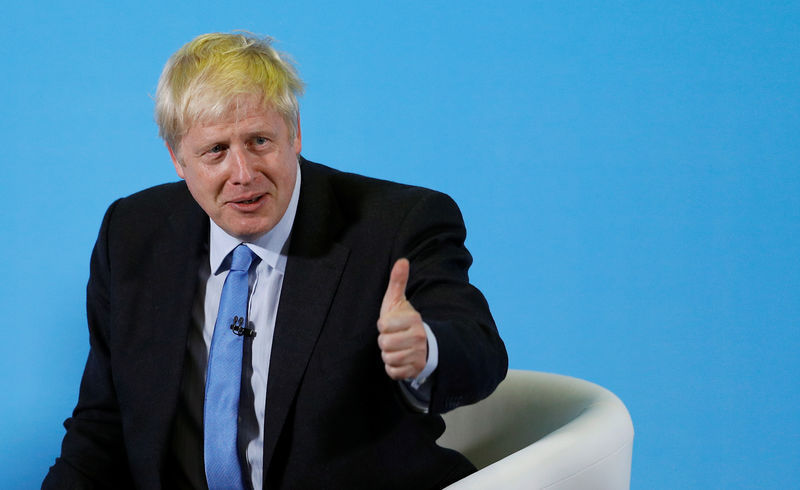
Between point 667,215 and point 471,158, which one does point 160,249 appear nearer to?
point 471,158

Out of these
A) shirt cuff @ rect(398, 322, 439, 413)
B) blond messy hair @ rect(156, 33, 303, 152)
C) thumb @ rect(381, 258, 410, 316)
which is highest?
blond messy hair @ rect(156, 33, 303, 152)

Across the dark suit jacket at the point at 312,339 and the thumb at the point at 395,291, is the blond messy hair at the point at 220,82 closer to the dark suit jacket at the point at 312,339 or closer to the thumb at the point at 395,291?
the dark suit jacket at the point at 312,339

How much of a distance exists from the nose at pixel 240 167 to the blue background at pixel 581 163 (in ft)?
4.13

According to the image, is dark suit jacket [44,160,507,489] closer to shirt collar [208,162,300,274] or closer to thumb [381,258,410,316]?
shirt collar [208,162,300,274]

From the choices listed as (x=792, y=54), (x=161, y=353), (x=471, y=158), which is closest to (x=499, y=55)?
(x=471, y=158)

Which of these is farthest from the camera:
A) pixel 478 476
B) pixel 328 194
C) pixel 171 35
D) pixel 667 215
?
pixel 667 215

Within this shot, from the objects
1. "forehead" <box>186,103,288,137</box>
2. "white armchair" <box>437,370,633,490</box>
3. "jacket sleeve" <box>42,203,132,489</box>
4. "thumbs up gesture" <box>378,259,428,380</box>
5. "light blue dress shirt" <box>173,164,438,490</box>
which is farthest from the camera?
"jacket sleeve" <box>42,203,132,489</box>

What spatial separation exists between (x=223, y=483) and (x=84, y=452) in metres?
0.34

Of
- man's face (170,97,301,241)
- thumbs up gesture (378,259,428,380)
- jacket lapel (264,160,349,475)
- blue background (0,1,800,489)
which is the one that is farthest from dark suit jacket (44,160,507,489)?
blue background (0,1,800,489)

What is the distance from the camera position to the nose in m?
1.84

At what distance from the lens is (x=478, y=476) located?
1.63m

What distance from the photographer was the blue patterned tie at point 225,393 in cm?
192

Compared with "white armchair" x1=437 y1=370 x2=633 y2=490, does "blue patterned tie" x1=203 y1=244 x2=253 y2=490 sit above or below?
above

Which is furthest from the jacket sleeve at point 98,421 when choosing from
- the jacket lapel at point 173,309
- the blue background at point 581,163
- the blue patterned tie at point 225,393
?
the blue background at point 581,163
